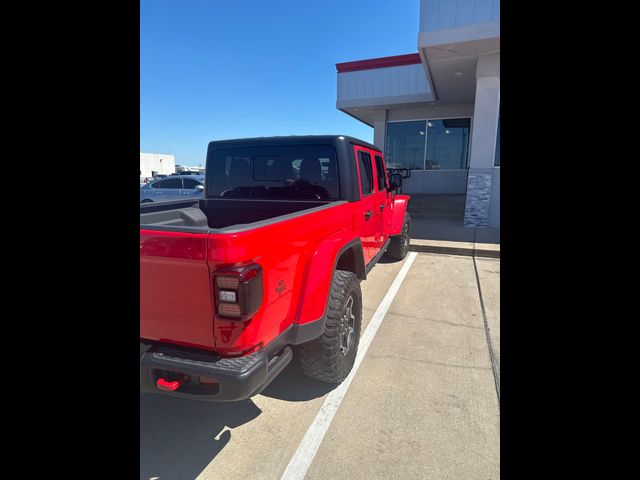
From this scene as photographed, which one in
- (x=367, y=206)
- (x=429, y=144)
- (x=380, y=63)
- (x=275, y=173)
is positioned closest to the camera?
(x=275, y=173)

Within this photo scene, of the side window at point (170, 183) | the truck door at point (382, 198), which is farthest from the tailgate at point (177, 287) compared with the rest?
the side window at point (170, 183)

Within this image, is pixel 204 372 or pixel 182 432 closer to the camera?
pixel 204 372

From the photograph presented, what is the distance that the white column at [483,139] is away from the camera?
852 cm

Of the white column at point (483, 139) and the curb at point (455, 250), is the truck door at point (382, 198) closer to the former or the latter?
the curb at point (455, 250)

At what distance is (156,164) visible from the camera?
157ft

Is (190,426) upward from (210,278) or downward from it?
downward

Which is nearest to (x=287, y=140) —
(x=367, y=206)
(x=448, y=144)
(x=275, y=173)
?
(x=275, y=173)

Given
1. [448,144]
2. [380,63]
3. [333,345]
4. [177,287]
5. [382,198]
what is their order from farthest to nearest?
[448,144] < [380,63] < [382,198] < [333,345] < [177,287]

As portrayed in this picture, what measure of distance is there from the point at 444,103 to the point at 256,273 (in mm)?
14442

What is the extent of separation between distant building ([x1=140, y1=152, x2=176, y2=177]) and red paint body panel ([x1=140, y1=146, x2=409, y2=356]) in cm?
4717

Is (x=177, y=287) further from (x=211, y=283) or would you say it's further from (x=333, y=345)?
(x=333, y=345)

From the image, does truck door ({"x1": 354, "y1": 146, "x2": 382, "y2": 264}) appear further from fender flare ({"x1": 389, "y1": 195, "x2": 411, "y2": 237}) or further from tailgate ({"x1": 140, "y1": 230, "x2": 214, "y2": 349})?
tailgate ({"x1": 140, "y1": 230, "x2": 214, "y2": 349})

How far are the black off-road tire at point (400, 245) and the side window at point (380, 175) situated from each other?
1.55 meters
